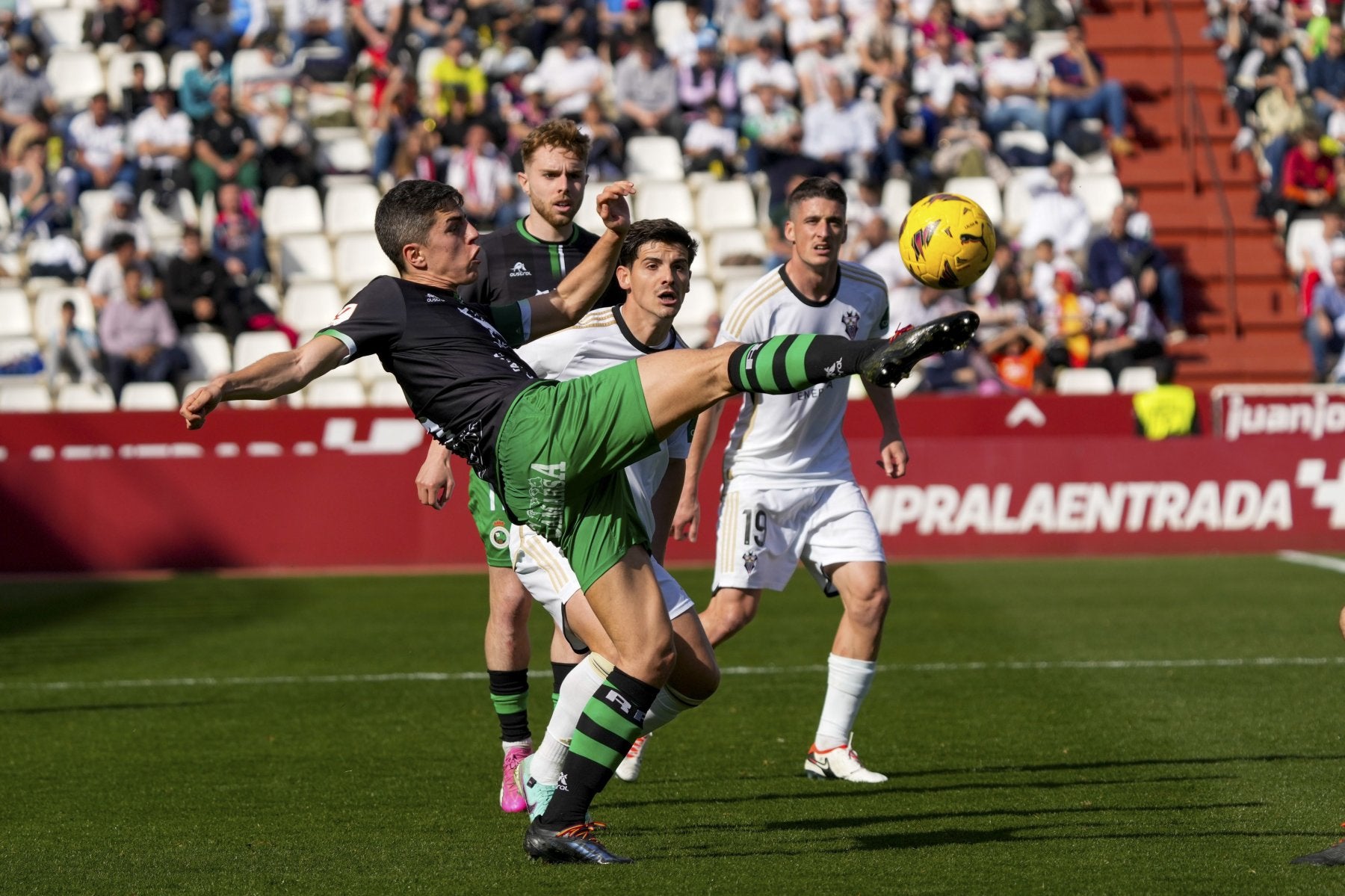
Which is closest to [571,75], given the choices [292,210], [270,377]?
[292,210]

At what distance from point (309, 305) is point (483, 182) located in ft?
7.91

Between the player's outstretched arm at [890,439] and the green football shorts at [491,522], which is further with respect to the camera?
the player's outstretched arm at [890,439]

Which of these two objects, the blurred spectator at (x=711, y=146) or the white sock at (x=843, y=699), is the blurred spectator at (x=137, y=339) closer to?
the blurred spectator at (x=711, y=146)

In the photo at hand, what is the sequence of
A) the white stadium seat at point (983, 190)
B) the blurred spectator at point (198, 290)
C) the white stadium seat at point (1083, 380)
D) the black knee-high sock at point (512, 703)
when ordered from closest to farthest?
the black knee-high sock at point (512, 703) < the blurred spectator at point (198, 290) < the white stadium seat at point (1083, 380) < the white stadium seat at point (983, 190)

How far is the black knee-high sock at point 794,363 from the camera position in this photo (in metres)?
5.30

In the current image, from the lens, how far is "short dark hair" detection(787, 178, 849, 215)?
7.89 m

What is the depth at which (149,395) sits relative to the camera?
62.4 ft

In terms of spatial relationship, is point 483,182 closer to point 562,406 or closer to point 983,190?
point 983,190

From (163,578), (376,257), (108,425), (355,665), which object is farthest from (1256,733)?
(376,257)

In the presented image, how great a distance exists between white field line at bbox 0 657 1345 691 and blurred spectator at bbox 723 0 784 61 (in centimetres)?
1348

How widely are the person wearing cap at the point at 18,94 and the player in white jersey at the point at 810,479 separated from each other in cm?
1659

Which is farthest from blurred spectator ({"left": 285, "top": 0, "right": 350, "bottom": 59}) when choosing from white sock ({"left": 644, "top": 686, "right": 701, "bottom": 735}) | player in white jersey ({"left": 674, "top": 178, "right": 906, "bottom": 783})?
white sock ({"left": 644, "top": 686, "right": 701, "bottom": 735})

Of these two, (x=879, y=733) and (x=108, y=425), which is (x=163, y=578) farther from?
(x=879, y=733)

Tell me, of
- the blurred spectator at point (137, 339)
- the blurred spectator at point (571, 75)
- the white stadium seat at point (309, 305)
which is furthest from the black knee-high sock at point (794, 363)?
the blurred spectator at point (571, 75)
